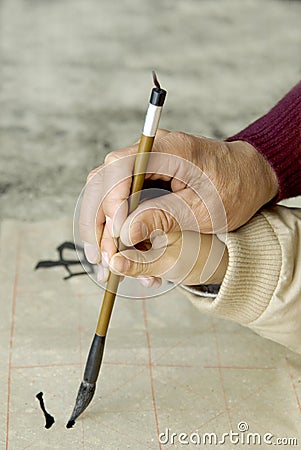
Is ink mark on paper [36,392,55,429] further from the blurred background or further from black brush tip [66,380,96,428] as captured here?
the blurred background

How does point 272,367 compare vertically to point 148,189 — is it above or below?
below

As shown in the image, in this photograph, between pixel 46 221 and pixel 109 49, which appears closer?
pixel 46 221

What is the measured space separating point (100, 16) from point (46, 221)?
516 mm

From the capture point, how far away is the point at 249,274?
0.54 m

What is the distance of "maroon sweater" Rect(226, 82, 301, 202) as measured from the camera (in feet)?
2.01

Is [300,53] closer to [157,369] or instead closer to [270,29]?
[270,29]

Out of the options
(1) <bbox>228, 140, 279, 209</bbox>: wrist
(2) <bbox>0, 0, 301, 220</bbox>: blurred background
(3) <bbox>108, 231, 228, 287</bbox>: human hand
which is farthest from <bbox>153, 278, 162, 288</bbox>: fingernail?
(2) <bbox>0, 0, 301, 220</bbox>: blurred background

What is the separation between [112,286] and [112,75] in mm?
560

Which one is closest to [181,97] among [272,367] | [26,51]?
[26,51]

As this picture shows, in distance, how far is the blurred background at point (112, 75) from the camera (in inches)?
33.7

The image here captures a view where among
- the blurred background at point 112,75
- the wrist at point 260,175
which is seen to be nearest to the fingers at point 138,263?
the wrist at point 260,175

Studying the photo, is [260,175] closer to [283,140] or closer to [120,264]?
[283,140]

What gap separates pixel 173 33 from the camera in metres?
1.12

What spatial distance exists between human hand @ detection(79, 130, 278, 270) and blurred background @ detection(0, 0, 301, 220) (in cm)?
25
